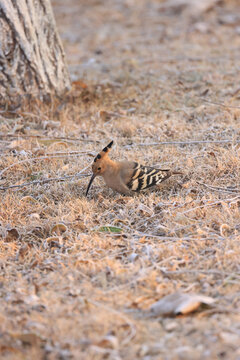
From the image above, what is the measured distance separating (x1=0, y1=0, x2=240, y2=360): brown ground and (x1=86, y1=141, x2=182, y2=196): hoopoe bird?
0.10m

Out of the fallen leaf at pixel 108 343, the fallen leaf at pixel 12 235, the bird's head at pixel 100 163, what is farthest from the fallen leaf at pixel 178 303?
the bird's head at pixel 100 163

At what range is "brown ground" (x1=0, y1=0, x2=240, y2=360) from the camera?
2.36 metres

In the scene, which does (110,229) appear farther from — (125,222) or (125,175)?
(125,175)

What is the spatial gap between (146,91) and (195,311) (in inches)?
171

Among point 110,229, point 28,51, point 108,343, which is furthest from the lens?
point 28,51

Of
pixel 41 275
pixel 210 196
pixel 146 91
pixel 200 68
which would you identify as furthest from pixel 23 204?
pixel 200 68

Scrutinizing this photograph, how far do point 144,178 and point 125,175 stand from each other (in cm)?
16

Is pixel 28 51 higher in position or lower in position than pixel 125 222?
higher

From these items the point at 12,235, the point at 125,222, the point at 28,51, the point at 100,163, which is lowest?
the point at 125,222

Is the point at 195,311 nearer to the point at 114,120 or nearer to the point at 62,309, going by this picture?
the point at 62,309

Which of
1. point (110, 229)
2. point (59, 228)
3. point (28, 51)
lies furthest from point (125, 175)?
point (28, 51)

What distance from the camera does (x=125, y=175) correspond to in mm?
3969

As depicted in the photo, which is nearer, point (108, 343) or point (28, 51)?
point (108, 343)

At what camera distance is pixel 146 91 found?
6441 mm
